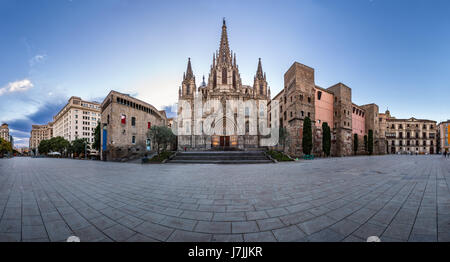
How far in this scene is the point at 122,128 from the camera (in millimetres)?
29375

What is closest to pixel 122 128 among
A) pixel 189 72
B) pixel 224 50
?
pixel 189 72

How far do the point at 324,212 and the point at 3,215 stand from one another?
7038 mm

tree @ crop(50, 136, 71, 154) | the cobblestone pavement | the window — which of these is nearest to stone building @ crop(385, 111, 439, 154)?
the window

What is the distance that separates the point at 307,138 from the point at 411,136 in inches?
2326

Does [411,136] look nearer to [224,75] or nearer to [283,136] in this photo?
[283,136]

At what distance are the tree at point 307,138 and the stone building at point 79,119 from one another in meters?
79.3

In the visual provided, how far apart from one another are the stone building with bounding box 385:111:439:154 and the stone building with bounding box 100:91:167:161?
259 feet

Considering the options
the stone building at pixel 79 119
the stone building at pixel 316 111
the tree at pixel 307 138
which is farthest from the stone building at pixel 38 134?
the tree at pixel 307 138

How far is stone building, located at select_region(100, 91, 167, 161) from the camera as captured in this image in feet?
91.2

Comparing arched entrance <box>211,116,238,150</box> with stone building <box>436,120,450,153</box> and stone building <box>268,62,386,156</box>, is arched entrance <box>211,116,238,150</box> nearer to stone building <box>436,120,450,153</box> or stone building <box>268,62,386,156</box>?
stone building <box>268,62,386,156</box>

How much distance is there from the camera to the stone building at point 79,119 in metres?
67.7
